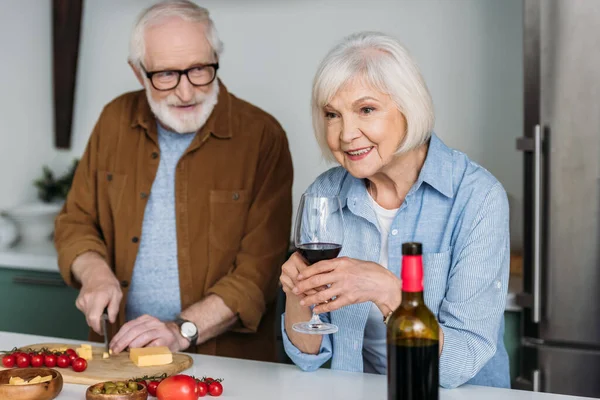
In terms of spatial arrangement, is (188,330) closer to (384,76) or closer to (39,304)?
(384,76)

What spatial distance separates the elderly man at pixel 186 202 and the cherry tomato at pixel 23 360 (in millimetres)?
530

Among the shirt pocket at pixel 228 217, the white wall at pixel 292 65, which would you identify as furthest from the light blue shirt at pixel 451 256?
the white wall at pixel 292 65

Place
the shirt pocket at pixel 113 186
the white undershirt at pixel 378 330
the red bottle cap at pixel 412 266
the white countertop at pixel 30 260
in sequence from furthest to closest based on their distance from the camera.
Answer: the white countertop at pixel 30 260
the shirt pocket at pixel 113 186
the white undershirt at pixel 378 330
the red bottle cap at pixel 412 266

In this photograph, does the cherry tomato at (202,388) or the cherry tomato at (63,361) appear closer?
the cherry tomato at (202,388)

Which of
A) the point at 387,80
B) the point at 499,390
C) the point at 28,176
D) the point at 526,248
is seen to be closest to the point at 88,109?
the point at 28,176

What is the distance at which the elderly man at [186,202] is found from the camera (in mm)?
2406

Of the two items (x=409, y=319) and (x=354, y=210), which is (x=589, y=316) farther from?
(x=409, y=319)

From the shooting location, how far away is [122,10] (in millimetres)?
3896

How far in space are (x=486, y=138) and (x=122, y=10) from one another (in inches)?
74.8

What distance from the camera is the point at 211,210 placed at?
2502mm

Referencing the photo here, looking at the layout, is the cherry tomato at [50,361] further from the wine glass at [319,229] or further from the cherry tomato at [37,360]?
the wine glass at [319,229]

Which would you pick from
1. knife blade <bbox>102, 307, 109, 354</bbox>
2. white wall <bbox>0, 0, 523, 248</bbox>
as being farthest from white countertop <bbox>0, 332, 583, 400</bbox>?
white wall <bbox>0, 0, 523, 248</bbox>

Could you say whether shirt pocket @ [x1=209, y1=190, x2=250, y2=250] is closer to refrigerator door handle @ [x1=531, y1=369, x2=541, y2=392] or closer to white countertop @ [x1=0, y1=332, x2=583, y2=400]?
white countertop @ [x1=0, y1=332, x2=583, y2=400]

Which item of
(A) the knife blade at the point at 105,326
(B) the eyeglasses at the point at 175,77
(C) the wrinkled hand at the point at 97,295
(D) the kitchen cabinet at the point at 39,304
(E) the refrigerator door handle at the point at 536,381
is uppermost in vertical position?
(B) the eyeglasses at the point at 175,77
